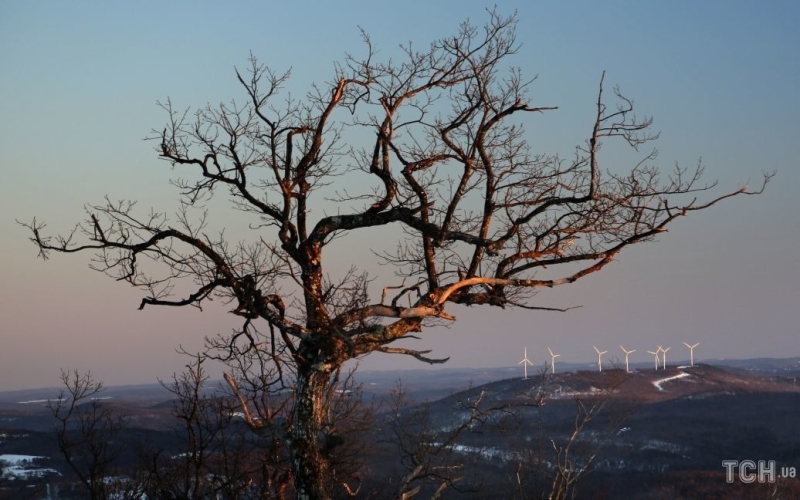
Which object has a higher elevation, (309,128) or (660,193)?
(309,128)

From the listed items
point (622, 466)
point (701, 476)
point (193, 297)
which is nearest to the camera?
point (193, 297)

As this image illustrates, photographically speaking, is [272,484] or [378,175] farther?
[272,484]

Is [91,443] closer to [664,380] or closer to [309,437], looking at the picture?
[309,437]

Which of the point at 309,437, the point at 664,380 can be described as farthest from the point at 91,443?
the point at 664,380

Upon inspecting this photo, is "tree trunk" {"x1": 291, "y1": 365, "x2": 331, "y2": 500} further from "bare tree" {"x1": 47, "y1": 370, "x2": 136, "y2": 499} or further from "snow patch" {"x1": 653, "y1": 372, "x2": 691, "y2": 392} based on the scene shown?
"snow patch" {"x1": 653, "y1": 372, "x2": 691, "y2": 392}

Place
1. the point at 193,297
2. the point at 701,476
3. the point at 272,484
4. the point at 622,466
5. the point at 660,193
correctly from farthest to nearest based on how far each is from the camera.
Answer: the point at 622,466, the point at 701,476, the point at 272,484, the point at 660,193, the point at 193,297

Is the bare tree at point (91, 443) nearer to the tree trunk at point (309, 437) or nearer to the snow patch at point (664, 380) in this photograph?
the tree trunk at point (309, 437)

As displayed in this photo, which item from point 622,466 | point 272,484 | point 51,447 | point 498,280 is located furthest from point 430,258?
point 51,447

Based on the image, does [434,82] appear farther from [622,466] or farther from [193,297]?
[622,466]


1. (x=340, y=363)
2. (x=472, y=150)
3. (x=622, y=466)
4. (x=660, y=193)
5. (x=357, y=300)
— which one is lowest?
(x=622, y=466)

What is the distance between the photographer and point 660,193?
1008cm

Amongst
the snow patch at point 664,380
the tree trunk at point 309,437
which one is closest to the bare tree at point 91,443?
the tree trunk at point 309,437

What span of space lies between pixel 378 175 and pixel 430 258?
1.16m

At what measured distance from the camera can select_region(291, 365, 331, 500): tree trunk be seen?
9.30 m
